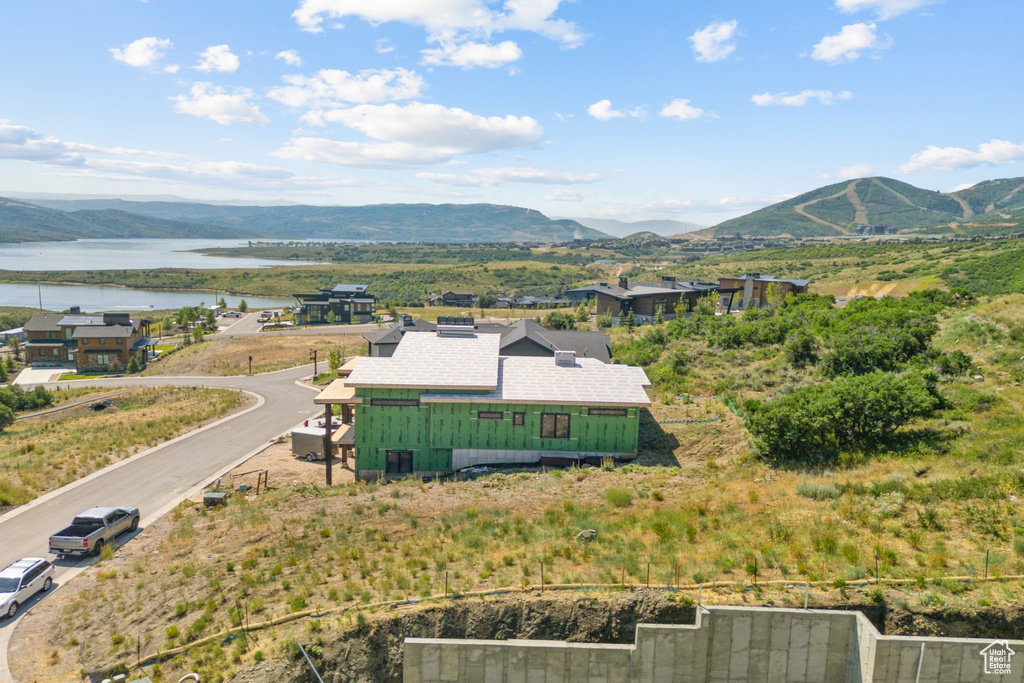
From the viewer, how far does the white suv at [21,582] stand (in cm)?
1742

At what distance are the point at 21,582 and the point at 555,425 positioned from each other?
66.4 ft

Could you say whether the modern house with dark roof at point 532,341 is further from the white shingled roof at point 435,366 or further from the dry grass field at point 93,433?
the dry grass field at point 93,433

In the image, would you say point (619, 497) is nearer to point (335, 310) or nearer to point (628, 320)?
point (628, 320)

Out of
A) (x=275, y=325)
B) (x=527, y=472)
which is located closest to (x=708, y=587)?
(x=527, y=472)

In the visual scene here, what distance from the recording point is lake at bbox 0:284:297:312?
138 metres

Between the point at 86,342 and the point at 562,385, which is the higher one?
the point at 562,385

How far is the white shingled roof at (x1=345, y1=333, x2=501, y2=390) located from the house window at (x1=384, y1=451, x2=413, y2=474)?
3.29 m

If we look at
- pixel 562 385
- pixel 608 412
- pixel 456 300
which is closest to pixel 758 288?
pixel 456 300

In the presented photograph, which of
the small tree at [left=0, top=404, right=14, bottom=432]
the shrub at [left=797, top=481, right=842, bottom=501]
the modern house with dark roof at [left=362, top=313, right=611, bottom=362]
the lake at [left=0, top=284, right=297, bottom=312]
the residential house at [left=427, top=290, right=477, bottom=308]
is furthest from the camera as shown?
the lake at [left=0, top=284, right=297, bottom=312]

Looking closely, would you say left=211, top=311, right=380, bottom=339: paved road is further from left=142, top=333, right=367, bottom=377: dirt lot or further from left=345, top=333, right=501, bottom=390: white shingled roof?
left=345, top=333, right=501, bottom=390: white shingled roof

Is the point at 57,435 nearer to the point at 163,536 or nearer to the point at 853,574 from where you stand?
the point at 163,536

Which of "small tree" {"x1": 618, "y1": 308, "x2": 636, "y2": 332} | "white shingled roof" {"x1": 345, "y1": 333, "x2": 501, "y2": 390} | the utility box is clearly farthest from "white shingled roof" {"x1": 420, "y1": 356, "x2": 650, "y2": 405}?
"small tree" {"x1": 618, "y1": 308, "x2": 636, "y2": 332}

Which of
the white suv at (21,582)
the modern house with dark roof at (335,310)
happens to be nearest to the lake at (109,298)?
the modern house with dark roof at (335,310)

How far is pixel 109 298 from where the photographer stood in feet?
501
